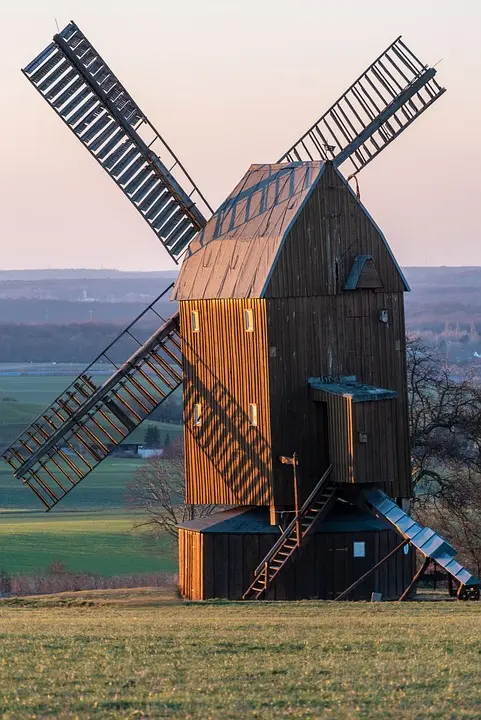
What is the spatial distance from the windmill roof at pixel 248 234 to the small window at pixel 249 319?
0.43 meters

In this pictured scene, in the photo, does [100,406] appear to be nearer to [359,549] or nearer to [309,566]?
[309,566]

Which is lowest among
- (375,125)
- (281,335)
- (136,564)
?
(136,564)

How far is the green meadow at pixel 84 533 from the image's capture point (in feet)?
191

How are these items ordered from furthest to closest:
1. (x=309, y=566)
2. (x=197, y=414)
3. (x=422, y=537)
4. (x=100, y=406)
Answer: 1. (x=100, y=406)
2. (x=197, y=414)
3. (x=309, y=566)
4. (x=422, y=537)

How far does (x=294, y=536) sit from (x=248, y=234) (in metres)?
7.62

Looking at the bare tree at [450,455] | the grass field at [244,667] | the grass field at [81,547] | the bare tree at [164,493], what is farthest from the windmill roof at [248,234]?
the grass field at [81,547]

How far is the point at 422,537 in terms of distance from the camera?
34.0 m

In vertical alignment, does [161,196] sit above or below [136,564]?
above

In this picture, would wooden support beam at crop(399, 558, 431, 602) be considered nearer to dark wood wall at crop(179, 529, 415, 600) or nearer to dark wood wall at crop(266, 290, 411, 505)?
dark wood wall at crop(179, 529, 415, 600)

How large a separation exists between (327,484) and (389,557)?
237 cm

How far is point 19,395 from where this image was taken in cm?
16575

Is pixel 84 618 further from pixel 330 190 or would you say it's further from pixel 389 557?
pixel 330 190

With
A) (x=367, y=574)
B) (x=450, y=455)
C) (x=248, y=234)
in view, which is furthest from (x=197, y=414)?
(x=450, y=455)

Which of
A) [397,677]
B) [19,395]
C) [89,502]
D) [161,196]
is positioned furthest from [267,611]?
[19,395]
